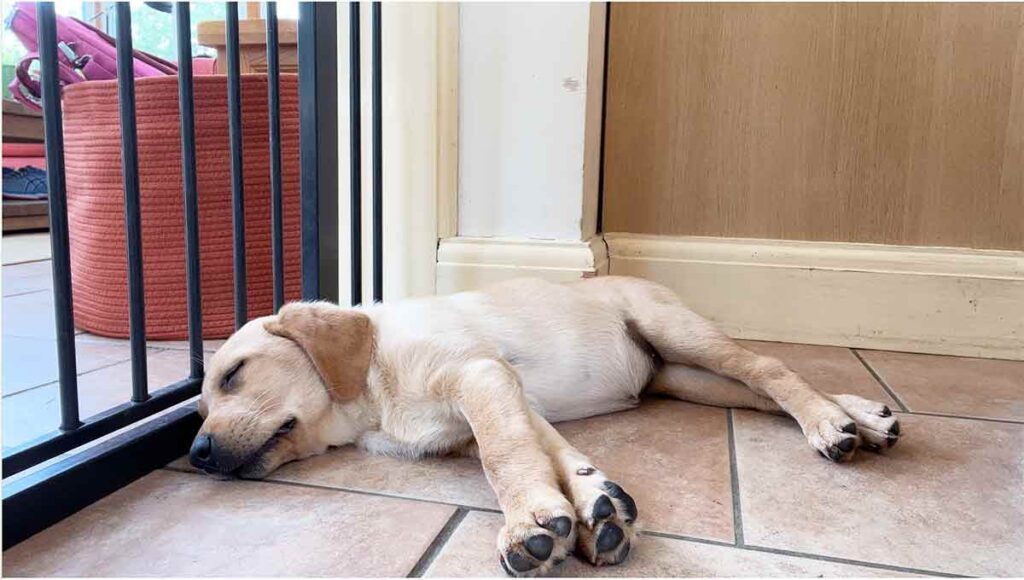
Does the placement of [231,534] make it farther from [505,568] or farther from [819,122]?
[819,122]

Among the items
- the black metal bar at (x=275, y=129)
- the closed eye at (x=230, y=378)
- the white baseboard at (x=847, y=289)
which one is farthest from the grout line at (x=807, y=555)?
the white baseboard at (x=847, y=289)

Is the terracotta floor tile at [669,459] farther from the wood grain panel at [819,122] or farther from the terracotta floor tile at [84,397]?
the terracotta floor tile at [84,397]

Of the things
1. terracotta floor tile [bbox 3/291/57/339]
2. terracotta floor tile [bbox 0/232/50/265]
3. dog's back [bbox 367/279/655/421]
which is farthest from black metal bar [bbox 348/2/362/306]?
terracotta floor tile [bbox 0/232/50/265]

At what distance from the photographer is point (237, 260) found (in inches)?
58.5

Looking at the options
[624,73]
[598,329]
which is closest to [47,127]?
[598,329]

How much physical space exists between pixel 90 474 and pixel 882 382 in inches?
63.8

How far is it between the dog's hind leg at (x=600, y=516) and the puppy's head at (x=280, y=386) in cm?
46

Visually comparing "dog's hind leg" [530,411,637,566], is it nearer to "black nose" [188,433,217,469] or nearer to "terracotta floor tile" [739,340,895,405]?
"black nose" [188,433,217,469]

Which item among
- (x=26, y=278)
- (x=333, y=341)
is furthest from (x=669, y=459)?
(x=26, y=278)

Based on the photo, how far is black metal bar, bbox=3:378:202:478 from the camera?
40.5 inches

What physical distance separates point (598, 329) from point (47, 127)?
3.36ft

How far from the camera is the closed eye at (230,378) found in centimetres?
127

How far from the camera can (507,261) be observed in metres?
2.10

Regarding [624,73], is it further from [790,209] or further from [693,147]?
[790,209]
